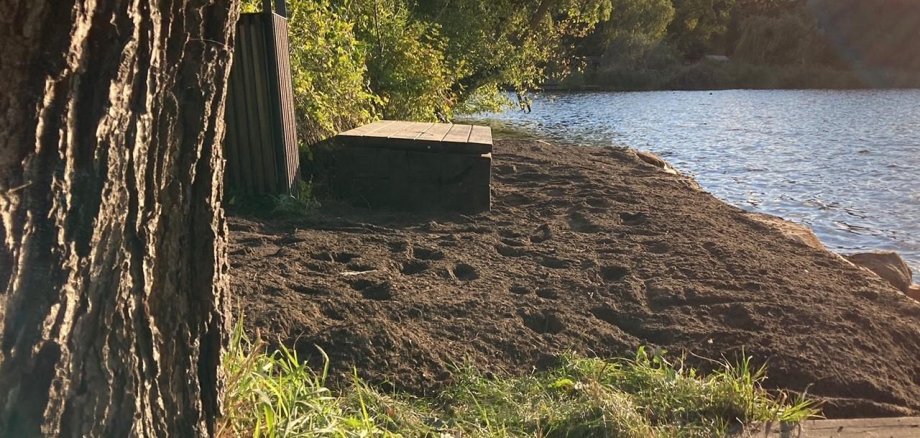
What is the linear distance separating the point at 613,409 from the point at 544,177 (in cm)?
555

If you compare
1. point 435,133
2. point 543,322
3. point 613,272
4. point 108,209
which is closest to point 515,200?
point 435,133

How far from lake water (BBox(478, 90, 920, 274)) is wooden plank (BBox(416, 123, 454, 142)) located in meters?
4.24

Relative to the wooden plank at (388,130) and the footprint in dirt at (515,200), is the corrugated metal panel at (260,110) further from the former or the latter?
the footprint in dirt at (515,200)

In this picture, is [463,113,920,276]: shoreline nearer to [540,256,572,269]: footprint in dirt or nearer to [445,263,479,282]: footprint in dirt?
[540,256,572,269]: footprint in dirt

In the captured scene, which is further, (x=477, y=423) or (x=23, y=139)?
(x=477, y=423)

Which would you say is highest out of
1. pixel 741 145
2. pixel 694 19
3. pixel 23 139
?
pixel 694 19

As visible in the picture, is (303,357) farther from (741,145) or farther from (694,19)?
(694,19)

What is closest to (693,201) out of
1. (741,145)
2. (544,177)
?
(544,177)

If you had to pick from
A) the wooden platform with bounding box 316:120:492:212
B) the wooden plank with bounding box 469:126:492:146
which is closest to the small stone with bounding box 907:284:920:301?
the wooden platform with bounding box 316:120:492:212

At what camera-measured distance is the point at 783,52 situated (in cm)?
4962

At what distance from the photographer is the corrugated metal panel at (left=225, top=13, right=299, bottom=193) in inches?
201

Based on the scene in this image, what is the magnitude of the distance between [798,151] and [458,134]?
11384 mm

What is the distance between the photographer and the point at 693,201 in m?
6.90

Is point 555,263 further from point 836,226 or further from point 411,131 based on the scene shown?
point 836,226
